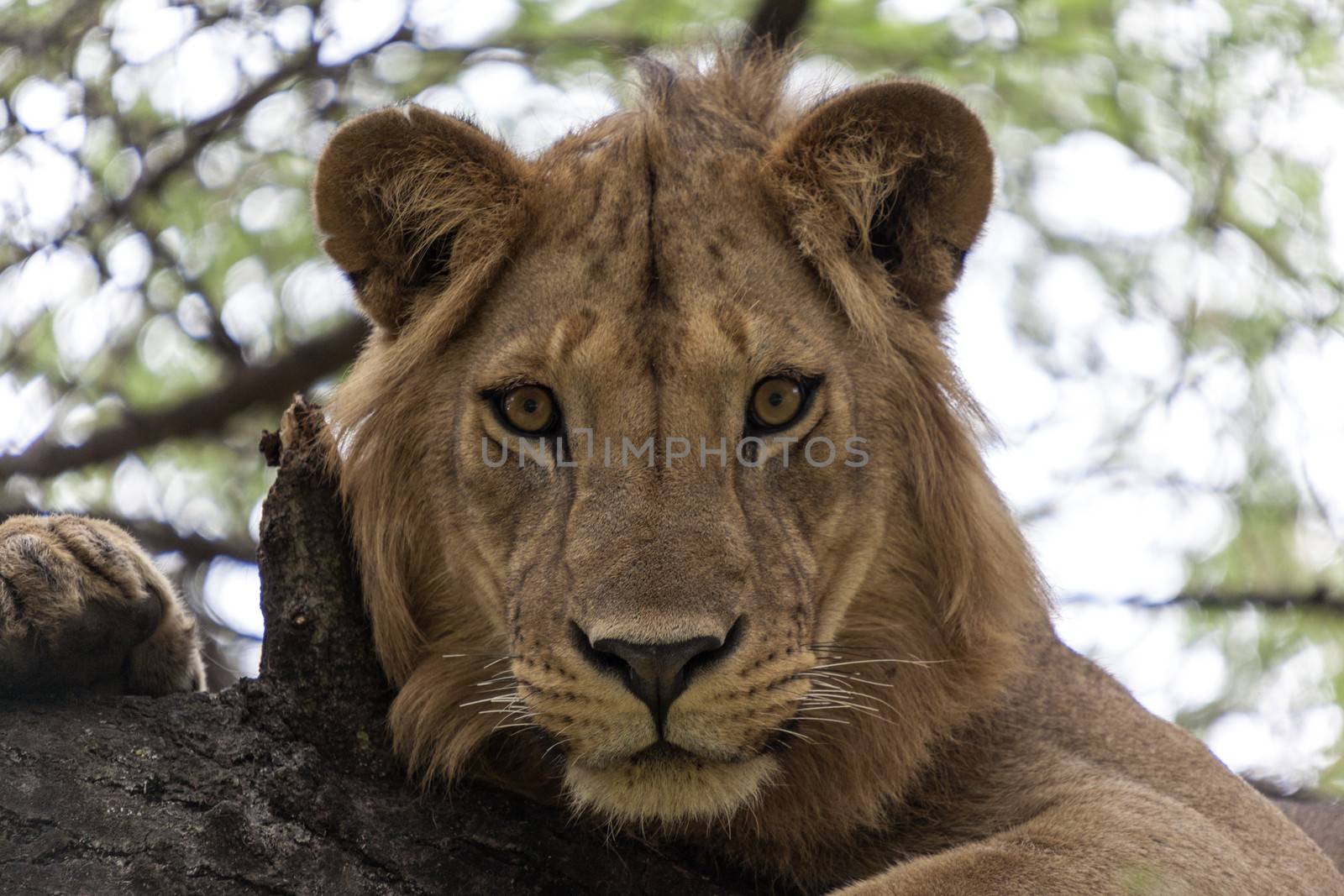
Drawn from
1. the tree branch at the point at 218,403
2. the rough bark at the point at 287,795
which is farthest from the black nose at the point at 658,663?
the tree branch at the point at 218,403

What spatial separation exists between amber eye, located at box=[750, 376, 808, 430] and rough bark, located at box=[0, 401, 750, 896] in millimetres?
1343

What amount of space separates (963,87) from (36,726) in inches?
255

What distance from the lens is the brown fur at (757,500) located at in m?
4.16

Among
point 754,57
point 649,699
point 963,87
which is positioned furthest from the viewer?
point 963,87

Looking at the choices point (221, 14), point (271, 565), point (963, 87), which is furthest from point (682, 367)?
point (963, 87)

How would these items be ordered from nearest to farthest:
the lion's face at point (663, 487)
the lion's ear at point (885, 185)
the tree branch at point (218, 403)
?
the lion's face at point (663, 487), the lion's ear at point (885, 185), the tree branch at point (218, 403)

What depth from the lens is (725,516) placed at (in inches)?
161

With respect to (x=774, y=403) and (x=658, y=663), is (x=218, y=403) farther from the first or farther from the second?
(x=658, y=663)

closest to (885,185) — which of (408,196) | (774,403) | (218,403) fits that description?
(774,403)

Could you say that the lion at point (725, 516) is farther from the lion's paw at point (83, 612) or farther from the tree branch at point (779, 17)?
the tree branch at point (779, 17)

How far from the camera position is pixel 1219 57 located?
27.1 feet

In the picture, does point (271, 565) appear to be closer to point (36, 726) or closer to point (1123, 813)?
point (36, 726)

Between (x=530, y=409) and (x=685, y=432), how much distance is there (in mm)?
534

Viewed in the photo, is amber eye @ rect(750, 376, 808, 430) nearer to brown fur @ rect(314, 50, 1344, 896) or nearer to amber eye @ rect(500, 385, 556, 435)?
brown fur @ rect(314, 50, 1344, 896)
